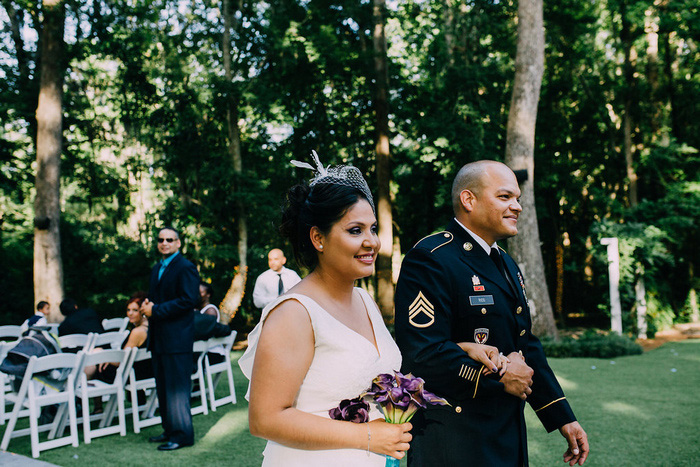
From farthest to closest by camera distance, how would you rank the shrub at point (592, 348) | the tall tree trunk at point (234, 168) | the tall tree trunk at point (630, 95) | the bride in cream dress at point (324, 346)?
1. the tall tree trunk at point (630, 95)
2. the tall tree trunk at point (234, 168)
3. the shrub at point (592, 348)
4. the bride in cream dress at point (324, 346)

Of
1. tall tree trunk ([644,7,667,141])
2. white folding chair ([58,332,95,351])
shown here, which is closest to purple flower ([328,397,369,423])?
white folding chair ([58,332,95,351])

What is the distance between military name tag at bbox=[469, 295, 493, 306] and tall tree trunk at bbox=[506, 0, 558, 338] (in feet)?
33.7

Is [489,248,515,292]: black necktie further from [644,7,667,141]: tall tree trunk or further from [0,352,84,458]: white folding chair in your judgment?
[644,7,667,141]: tall tree trunk

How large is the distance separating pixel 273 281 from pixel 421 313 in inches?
254

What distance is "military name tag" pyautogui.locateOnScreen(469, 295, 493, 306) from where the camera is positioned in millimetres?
2635

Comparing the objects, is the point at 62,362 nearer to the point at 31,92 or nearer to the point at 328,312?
the point at 328,312

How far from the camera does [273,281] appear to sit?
8789mm

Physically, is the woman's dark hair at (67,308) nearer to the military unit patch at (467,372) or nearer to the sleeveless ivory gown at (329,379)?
the sleeveless ivory gown at (329,379)

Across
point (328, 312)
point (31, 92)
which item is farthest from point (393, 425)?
point (31, 92)

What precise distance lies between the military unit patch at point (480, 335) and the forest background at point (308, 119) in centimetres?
1338

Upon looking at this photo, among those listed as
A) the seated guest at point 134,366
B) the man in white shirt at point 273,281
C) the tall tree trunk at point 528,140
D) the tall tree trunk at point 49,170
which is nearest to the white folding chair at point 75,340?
the seated guest at point 134,366

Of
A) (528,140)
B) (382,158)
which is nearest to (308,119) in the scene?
(382,158)

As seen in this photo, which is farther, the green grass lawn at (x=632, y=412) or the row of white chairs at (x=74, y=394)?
the row of white chairs at (x=74, y=394)

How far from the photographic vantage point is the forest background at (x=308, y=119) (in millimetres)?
16219
